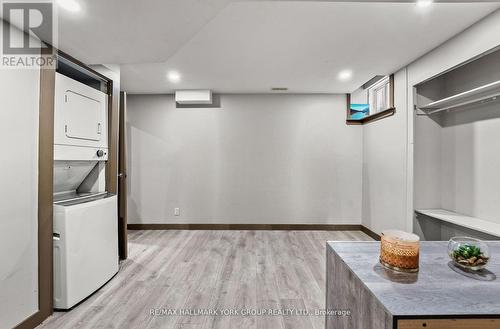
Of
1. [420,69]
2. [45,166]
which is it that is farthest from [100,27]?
[420,69]

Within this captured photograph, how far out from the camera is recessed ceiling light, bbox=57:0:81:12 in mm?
1425

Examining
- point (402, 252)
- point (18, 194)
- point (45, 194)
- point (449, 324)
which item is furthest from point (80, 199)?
point (449, 324)

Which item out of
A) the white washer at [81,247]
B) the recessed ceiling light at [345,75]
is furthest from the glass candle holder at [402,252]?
the recessed ceiling light at [345,75]

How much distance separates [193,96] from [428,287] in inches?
156

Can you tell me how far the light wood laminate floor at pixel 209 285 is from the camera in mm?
1958

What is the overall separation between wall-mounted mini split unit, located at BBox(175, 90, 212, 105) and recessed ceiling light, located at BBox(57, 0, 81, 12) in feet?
8.60

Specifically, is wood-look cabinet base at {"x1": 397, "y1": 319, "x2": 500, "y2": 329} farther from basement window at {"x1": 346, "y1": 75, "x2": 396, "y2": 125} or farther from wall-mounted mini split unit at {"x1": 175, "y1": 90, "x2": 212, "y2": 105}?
wall-mounted mini split unit at {"x1": 175, "y1": 90, "x2": 212, "y2": 105}

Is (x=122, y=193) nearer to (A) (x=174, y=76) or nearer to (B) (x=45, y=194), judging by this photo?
(B) (x=45, y=194)

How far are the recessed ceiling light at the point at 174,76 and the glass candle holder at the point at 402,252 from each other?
10.6ft

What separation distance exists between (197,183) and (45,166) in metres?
2.67

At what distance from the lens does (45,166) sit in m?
1.91

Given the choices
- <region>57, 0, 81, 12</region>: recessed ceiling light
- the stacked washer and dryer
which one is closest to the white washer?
the stacked washer and dryer

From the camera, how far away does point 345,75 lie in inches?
134

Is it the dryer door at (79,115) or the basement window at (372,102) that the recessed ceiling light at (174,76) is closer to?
the dryer door at (79,115)
